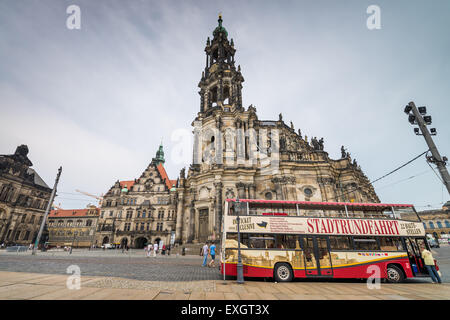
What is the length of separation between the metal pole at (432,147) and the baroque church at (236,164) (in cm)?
1684

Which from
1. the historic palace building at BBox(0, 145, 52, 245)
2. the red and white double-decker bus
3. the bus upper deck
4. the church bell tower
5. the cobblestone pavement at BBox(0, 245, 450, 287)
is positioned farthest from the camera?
the historic palace building at BBox(0, 145, 52, 245)

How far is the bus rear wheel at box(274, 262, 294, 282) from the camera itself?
29.1 feet

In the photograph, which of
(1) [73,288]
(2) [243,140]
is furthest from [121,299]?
(2) [243,140]

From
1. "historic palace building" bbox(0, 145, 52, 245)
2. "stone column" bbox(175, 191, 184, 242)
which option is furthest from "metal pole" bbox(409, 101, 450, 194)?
"historic palace building" bbox(0, 145, 52, 245)

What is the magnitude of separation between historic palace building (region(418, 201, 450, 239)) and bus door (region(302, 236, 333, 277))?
81.3m

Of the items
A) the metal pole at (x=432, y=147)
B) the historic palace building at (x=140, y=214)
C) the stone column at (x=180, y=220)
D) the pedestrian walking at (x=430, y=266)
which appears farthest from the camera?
the historic palace building at (x=140, y=214)

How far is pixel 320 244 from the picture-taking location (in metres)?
9.42

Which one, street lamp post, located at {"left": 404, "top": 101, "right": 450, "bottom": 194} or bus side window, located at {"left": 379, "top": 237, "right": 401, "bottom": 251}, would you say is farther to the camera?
bus side window, located at {"left": 379, "top": 237, "right": 401, "bottom": 251}

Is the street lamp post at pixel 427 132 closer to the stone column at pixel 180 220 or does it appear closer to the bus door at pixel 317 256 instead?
the bus door at pixel 317 256

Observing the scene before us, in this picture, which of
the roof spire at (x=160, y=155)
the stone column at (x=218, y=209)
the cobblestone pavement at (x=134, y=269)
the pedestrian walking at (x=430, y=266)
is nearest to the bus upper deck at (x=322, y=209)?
the pedestrian walking at (x=430, y=266)

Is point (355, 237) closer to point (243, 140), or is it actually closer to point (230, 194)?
point (230, 194)

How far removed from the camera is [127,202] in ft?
151

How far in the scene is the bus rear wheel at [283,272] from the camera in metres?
8.86

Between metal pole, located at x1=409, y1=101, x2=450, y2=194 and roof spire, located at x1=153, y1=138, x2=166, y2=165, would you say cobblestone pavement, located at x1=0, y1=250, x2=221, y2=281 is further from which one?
roof spire, located at x1=153, y1=138, x2=166, y2=165
